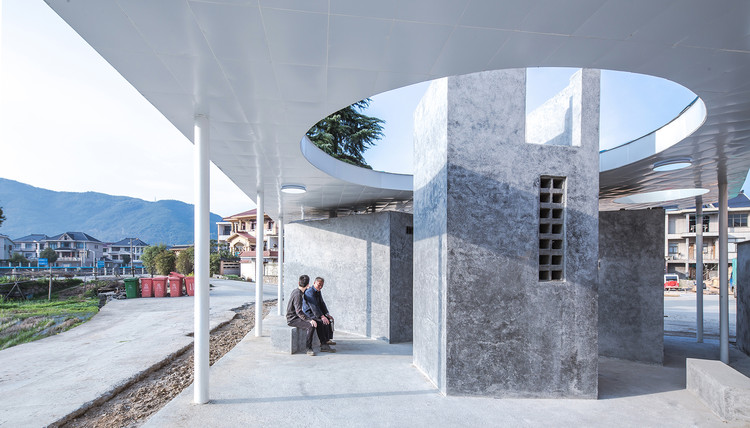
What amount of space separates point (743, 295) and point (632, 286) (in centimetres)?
370

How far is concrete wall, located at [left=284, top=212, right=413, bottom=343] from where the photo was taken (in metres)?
8.73

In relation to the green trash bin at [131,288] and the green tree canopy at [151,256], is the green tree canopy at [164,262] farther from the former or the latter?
the green trash bin at [131,288]

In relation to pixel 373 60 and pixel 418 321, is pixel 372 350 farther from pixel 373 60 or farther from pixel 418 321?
pixel 373 60

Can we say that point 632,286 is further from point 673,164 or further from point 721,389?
point 721,389

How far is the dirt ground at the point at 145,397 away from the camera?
460 cm

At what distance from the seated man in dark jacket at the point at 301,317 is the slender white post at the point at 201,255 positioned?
2.65 meters

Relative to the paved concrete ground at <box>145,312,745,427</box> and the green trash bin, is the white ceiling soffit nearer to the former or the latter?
the paved concrete ground at <box>145,312,745,427</box>

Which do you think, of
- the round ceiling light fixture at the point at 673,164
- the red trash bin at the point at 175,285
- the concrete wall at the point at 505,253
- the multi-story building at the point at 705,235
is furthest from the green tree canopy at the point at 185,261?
the multi-story building at the point at 705,235

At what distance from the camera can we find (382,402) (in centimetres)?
480

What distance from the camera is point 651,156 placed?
6246 millimetres

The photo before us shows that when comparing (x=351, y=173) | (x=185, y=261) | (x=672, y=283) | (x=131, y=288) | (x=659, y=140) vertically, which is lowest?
(x=672, y=283)

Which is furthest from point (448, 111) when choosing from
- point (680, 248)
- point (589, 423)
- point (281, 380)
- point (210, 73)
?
point (680, 248)

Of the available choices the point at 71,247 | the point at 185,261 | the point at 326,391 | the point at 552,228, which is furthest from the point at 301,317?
the point at 71,247

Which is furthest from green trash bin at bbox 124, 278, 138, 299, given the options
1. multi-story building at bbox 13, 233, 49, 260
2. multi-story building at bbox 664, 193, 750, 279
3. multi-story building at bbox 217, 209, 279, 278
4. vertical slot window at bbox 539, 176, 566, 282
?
multi-story building at bbox 13, 233, 49, 260
